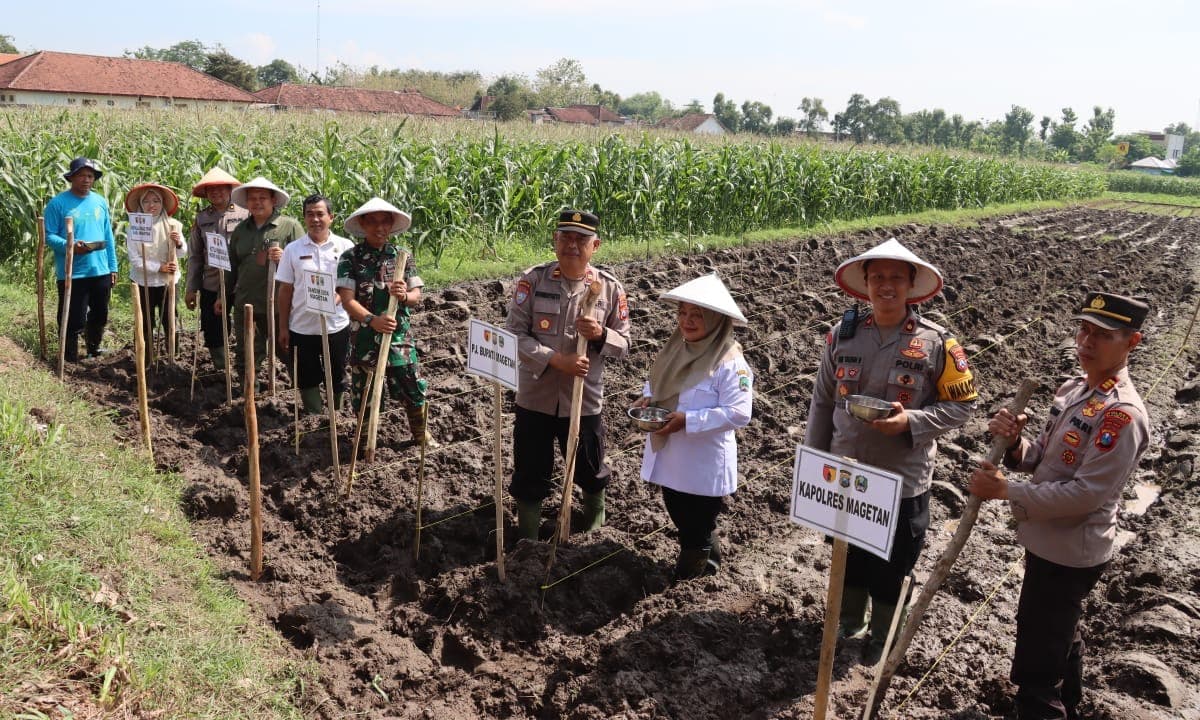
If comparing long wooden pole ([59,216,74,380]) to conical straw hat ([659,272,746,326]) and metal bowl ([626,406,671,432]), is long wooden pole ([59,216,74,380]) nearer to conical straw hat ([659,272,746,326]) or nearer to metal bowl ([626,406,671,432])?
metal bowl ([626,406,671,432])

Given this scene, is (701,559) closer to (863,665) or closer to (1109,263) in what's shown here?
(863,665)

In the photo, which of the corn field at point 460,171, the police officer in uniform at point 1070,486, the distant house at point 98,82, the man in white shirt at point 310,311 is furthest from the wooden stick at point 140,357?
the distant house at point 98,82

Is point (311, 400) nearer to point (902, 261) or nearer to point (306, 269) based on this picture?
point (306, 269)

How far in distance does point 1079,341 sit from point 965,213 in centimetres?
2467

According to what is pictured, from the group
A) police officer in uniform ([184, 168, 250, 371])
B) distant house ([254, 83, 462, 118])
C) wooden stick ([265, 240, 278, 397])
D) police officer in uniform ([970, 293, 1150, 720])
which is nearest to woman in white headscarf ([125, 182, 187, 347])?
police officer in uniform ([184, 168, 250, 371])

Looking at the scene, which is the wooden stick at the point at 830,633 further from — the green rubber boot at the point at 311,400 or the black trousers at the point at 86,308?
the black trousers at the point at 86,308

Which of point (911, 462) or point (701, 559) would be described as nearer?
point (911, 462)

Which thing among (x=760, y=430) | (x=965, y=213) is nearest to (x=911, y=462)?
(x=760, y=430)

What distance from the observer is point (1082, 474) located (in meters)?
3.16

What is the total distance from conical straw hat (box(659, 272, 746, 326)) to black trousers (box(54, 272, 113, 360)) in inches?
235

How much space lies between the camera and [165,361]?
7992mm

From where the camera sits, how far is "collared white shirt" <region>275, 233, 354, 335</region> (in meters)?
6.24

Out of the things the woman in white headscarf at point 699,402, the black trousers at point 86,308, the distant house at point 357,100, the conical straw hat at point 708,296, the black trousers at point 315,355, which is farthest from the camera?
the distant house at point 357,100

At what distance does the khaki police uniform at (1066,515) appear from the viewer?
3.14 meters
